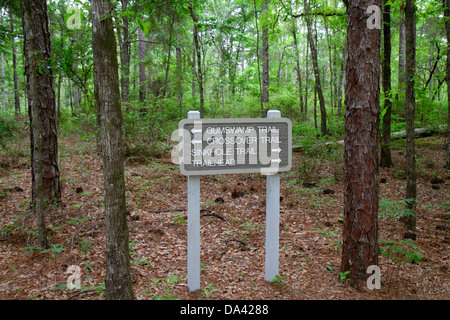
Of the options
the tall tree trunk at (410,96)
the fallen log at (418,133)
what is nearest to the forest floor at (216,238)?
the tall tree trunk at (410,96)

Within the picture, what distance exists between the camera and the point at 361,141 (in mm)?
3443

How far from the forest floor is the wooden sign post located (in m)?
0.52

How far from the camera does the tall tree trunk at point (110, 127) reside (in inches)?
101

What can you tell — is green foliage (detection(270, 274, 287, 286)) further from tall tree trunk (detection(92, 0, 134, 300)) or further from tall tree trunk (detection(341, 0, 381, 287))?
tall tree trunk (detection(92, 0, 134, 300))

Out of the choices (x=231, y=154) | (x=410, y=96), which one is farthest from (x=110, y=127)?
(x=410, y=96)

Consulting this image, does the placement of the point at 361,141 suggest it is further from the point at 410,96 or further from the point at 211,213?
the point at 211,213

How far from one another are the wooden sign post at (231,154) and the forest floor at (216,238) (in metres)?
0.52

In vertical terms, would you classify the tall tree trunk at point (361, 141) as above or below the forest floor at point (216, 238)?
above

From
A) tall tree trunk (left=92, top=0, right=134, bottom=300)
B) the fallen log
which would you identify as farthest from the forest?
the fallen log

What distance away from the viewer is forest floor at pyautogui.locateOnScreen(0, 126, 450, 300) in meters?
3.59

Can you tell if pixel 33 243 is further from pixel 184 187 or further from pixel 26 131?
pixel 26 131

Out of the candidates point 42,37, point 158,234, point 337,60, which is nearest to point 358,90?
point 158,234

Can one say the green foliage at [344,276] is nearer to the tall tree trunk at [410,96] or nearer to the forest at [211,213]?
the forest at [211,213]
